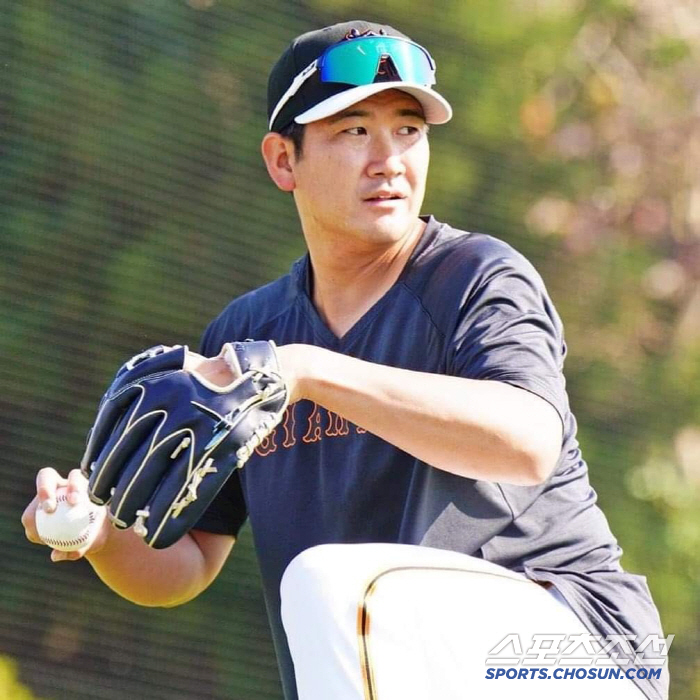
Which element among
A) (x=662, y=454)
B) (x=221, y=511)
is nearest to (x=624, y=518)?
(x=662, y=454)

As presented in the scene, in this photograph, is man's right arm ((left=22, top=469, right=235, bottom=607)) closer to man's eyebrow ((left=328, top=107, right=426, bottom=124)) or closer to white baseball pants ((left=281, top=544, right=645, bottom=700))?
white baseball pants ((left=281, top=544, right=645, bottom=700))

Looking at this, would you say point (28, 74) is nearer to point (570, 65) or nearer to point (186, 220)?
point (186, 220)

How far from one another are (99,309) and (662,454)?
4.87ft

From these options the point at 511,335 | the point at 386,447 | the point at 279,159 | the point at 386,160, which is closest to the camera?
the point at 511,335

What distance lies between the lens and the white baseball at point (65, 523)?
1.76 m

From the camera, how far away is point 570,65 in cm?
369

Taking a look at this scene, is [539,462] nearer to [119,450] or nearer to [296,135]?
[119,450]

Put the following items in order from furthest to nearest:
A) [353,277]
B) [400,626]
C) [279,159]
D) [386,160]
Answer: [279,159] → [353,277] → [386,160] → [400,626]

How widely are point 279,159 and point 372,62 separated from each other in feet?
1.05

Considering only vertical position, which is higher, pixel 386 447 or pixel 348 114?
pixel 348 114

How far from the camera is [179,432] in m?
1.46

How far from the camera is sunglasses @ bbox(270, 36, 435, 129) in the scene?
193 centimetres
